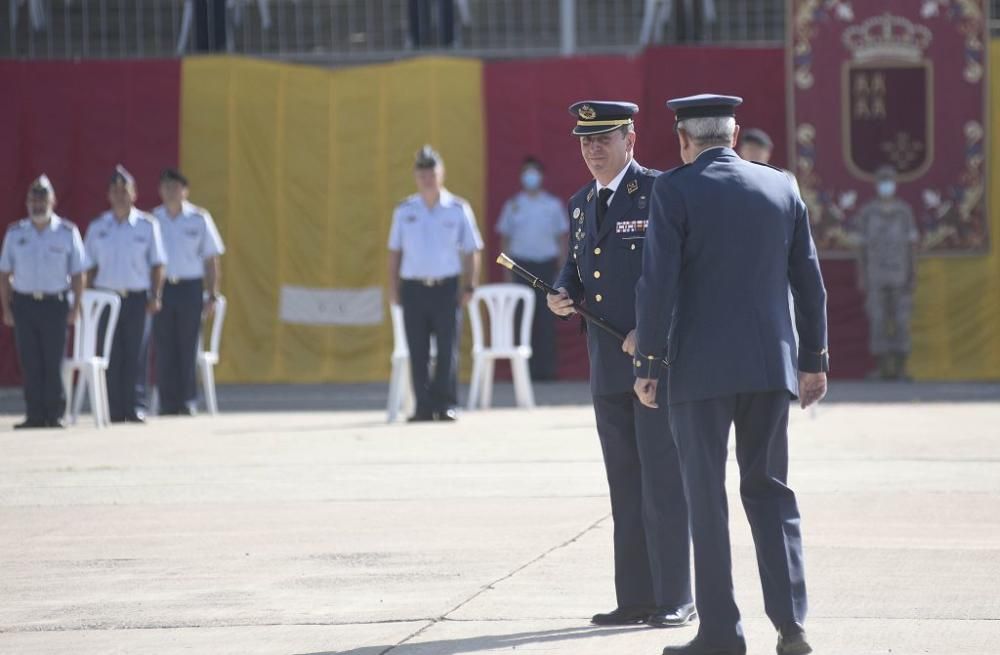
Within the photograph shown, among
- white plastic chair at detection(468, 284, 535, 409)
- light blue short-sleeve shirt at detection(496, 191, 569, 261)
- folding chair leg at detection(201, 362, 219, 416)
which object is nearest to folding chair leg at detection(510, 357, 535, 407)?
white plastic chair at detection(468, 284, 535, 409)

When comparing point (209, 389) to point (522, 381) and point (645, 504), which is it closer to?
point (522, 381)

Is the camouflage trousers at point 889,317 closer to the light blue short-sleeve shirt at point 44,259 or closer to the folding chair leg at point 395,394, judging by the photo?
the folding chair leg at point 395,394

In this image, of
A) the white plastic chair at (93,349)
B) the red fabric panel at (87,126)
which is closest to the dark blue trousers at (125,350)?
the white plastic chair at (93,349)

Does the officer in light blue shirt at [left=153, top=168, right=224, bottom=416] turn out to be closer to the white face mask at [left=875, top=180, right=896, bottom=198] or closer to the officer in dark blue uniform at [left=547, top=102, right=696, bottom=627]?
the white face mask at [left=875, top=180, right=896, bottom=198]

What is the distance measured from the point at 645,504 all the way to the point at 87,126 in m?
14.3

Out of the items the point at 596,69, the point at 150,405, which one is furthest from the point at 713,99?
the point at 596,69

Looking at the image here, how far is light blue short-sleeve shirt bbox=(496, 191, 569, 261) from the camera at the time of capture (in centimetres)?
1942

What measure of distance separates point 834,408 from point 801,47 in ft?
16.7

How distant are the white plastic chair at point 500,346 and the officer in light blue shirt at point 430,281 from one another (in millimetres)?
818

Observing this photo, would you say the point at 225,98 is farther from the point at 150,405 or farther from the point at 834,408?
the point at 834,408

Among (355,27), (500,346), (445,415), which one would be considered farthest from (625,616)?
(355,27)

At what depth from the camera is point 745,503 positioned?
594cm

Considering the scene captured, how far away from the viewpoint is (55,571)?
8.04m

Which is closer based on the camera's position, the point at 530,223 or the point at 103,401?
the point at 103,401
